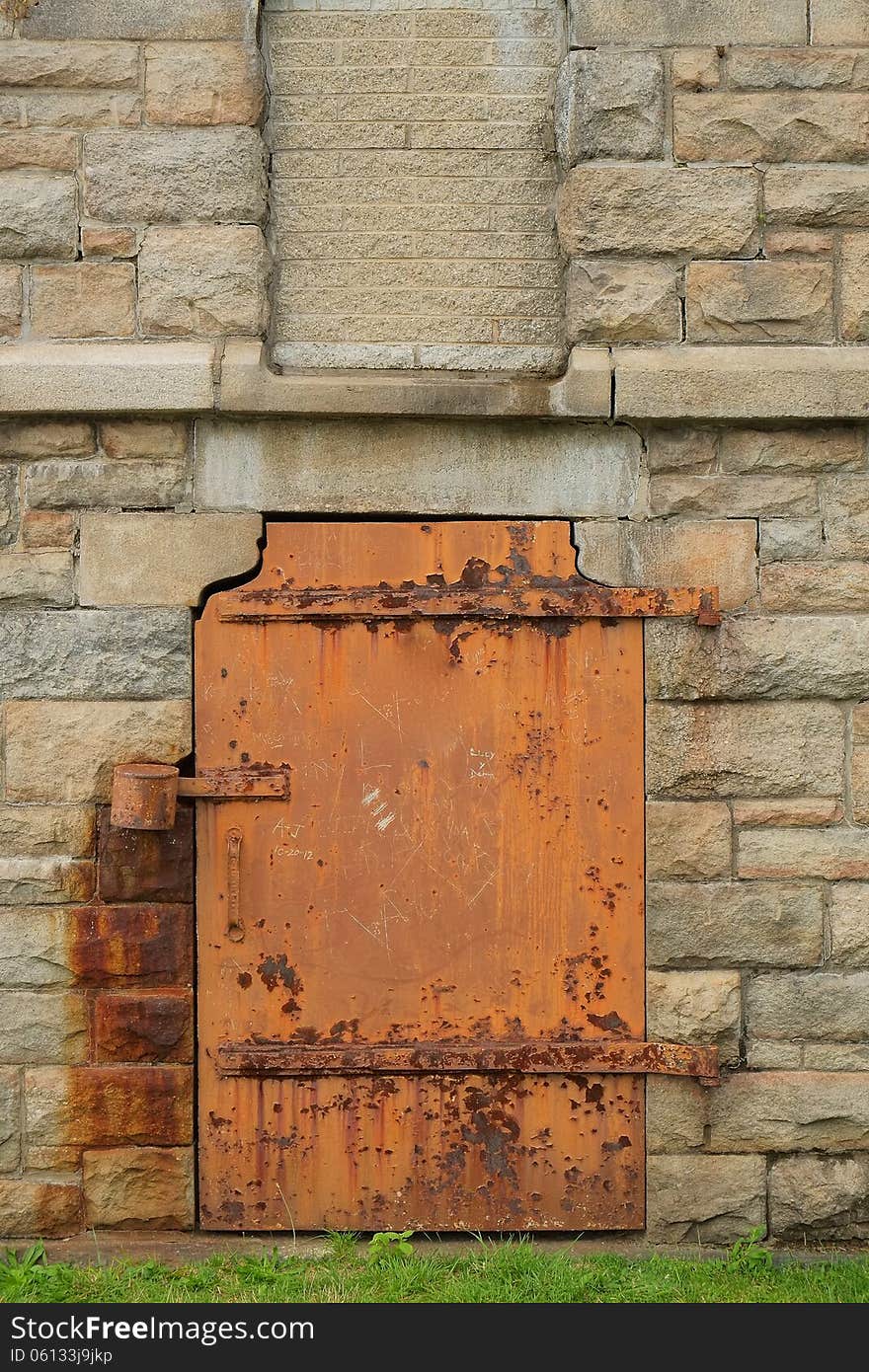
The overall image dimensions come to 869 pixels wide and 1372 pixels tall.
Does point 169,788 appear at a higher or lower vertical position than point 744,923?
higher

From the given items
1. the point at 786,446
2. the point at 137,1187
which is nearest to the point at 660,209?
the point at 786,446

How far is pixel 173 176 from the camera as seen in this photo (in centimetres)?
364

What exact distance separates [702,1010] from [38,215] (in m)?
3.11

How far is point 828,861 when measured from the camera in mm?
3631

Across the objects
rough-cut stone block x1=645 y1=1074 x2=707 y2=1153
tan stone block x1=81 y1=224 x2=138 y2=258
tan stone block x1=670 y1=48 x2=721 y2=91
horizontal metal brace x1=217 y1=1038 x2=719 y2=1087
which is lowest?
rough-cut stone block x1=645 y1=1074 x2=707 y2=1153

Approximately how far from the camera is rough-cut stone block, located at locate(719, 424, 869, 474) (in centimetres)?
368

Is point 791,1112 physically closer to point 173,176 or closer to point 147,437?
point 147,437

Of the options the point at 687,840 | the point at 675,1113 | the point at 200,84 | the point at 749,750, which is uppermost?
the point at 200,84

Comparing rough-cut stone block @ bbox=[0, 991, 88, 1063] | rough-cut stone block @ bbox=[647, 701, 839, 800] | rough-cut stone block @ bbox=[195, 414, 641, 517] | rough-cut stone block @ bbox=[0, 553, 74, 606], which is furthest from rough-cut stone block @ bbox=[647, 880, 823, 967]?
rough-cut stone block @ bbox=[0, 553, 74, 606]

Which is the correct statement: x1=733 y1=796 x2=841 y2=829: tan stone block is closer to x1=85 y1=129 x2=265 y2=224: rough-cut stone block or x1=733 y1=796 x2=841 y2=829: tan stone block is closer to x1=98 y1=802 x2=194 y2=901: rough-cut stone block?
x1=98 y1=802 x2=194 y2=901: rough-cut stone block

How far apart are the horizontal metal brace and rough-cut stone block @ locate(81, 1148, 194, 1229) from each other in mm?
320

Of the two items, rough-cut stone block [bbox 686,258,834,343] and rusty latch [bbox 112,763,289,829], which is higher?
rough-cut stone block [bbox 686,258,834,343]

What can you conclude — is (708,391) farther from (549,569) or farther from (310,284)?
(310,284)

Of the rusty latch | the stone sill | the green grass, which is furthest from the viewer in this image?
the stone sill
